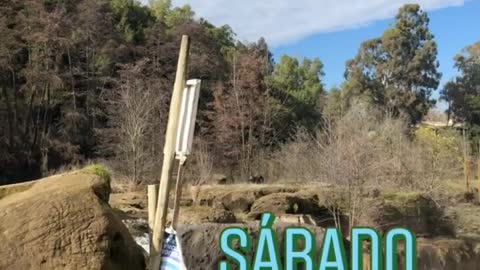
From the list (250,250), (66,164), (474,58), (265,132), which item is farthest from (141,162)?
(474,58)

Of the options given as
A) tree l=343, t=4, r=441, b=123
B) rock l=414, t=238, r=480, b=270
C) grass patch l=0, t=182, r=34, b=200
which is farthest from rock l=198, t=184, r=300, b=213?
tree l=343, t=4, r=441, b=123

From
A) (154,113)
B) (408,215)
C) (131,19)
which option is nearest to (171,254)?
(408,215)

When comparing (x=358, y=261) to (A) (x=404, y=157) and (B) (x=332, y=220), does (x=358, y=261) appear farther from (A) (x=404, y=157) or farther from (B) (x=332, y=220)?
(A) (x=404, y=157)

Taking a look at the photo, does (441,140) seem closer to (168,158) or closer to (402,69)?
(402,69)

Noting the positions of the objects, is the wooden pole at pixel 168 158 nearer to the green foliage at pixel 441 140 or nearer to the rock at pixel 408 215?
the rock at pixel 408 215

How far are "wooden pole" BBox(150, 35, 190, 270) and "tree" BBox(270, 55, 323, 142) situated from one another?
22.7 meters

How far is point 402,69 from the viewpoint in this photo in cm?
3822

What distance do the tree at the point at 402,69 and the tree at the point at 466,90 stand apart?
1816mm

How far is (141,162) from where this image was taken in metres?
19.3

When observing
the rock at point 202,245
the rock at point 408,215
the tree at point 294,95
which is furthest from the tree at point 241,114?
the rock at point 202,245

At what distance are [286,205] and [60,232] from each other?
10253 millimetres

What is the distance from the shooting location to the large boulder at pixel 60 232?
4.71 m

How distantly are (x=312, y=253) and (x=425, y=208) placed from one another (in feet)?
32.9

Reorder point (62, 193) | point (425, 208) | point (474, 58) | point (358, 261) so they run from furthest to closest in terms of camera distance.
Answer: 1. point (474, 58)
2. point (425, 208)
3. point (358, 261)
4. point (62, 193)
